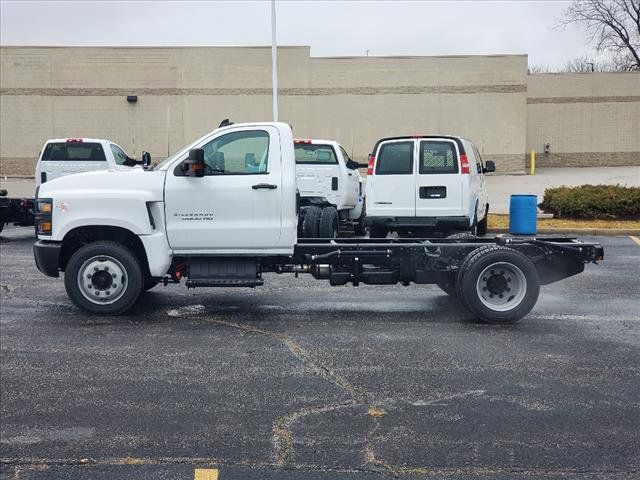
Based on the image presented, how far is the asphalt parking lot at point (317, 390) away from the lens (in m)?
4.80

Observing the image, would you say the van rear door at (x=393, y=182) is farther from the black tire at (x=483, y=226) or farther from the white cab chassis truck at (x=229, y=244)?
the white cab chassis truck at (x=229, y=244)

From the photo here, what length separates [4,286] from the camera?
11211 mm

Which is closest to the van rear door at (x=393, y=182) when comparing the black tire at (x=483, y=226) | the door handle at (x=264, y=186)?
the black tire at (x=483, y=226)

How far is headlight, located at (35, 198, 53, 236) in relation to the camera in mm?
8945

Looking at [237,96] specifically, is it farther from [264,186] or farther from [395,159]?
[264,186]

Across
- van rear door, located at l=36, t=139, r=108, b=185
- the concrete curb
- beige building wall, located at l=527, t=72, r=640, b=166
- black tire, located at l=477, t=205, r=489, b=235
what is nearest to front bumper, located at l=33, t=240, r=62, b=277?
black tire, located at l=477, t=205, r=489, b=235

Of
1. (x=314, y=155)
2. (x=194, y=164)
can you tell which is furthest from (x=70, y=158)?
(x=194, y=164)

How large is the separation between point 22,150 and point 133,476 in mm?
35274

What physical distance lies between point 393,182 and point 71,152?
9.21m

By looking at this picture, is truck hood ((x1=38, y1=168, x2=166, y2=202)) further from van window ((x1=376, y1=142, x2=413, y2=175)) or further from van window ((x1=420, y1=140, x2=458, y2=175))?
van window ((x1=420, y1=140, x2=458, y2=175))

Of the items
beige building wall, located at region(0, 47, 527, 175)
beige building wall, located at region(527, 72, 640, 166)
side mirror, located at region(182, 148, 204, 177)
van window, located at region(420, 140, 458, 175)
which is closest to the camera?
side mirror, located at region(182, 148, 204, 177)

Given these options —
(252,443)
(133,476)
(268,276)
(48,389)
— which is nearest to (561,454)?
(252,443)

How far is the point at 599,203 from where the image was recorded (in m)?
18.7

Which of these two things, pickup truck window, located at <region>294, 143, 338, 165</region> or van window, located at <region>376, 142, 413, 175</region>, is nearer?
van window, located at <region>376, 142, 413, 175</region>
